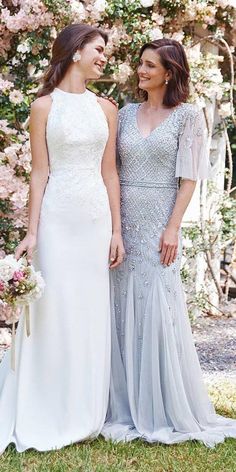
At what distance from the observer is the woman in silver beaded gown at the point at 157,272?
14.2 ft

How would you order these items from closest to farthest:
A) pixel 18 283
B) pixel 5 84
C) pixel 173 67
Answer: pixel 18 283 → pixel 173 67 → pixel 5 84

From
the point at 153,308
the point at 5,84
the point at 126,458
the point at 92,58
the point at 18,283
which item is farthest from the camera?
the point at 5,84

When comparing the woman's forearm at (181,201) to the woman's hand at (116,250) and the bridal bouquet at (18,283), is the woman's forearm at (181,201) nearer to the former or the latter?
the woman's hand at (116,250)

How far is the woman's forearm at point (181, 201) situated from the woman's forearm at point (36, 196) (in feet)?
2.04

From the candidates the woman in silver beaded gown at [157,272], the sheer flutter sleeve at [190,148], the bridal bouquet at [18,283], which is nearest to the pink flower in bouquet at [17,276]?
the bridal bouquet at [18,283]

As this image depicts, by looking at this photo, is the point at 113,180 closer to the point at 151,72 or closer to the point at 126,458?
the point at 151,72

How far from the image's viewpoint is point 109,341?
4.35m

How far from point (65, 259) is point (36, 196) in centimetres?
31

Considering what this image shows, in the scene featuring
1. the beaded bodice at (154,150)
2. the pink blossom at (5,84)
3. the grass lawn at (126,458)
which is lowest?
the grass lawn at (126,458)

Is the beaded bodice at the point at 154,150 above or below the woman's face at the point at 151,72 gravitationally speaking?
below

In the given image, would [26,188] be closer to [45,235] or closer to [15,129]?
[15,129]

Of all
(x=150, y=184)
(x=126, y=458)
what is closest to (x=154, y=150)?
(x=150, y=184)

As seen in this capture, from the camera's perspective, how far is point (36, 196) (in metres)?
4.18

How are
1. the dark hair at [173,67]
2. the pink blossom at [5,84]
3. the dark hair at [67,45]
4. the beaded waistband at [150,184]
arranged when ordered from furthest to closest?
the pink blossom at [5,84]
the beaded waistband at [150,184]
the dark hair at [173,67]
the dark hair at [67,45]
